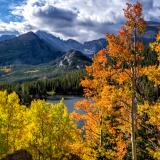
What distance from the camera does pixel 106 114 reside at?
42906 millimetres

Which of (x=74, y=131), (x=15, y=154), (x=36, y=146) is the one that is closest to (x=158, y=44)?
(x=15, y=154)

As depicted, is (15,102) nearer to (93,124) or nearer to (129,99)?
(93,124)

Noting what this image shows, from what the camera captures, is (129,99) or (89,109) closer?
(129,99)

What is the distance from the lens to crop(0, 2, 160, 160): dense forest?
97.5 ft

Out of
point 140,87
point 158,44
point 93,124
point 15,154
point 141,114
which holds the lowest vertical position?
A: point 15,154

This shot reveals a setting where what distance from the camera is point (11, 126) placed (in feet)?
204

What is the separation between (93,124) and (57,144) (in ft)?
70.5

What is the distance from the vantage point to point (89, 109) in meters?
43.6

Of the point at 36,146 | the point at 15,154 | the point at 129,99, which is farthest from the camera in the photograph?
the point at 36,146

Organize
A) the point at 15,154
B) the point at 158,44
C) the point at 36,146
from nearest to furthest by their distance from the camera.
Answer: the point at 158,44
the point at 15,154
the point at 36,146

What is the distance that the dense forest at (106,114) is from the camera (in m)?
29.7

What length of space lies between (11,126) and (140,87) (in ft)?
122

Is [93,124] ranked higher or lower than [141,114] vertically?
lower

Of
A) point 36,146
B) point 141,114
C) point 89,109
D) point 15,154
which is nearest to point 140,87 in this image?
point 141,114
